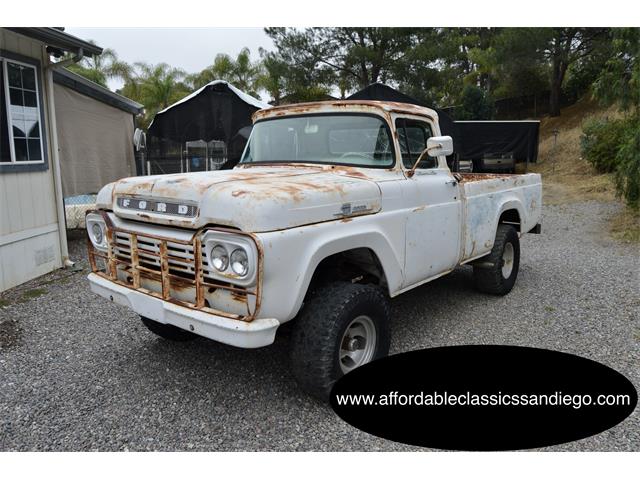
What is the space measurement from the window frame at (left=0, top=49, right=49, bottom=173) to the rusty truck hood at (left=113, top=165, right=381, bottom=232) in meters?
3.29

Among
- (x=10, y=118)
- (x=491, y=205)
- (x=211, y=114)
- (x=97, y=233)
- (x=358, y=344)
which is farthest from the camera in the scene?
(x=211, y=114)

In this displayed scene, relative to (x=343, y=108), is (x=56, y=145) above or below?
below

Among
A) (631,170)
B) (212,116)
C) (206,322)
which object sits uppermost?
(212,116)

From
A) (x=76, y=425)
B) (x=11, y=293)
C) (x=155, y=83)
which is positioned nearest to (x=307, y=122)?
(x=76, y=425)

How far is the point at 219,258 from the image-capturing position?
2.81 m

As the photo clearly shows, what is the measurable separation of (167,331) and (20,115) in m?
3.86

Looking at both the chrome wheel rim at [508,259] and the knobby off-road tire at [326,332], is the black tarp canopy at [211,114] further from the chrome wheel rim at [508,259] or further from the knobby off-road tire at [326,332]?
the knobby off-road tire at [326,332]

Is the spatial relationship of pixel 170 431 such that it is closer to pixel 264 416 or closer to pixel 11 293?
pixel 264 416

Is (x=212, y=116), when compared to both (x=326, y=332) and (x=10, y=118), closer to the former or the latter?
(x=10, y=118)

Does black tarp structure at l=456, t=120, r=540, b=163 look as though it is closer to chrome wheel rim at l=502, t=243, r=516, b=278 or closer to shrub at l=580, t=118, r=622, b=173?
shrub at l=580, t=118, r=622, b=173

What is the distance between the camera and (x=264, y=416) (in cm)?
312

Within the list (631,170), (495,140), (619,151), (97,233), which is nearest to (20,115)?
(97,233)

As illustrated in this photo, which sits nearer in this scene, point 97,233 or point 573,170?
point 97,233

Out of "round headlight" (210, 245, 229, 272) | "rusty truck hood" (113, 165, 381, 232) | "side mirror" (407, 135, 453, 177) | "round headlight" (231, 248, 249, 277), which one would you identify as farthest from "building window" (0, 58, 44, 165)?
"side mirror" (407, 135, 453, 177)
